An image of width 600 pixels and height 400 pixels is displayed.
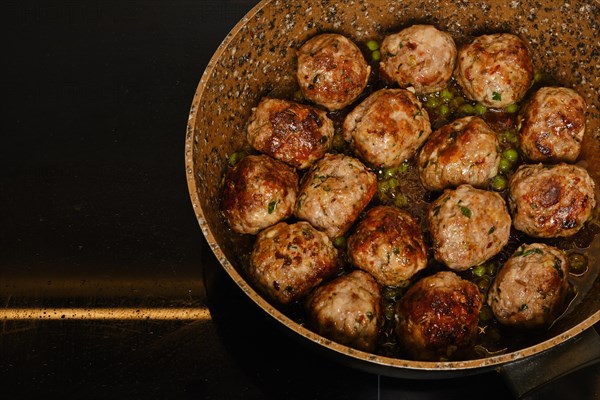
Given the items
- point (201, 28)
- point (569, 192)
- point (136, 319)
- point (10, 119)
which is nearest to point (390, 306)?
point (569, 192)

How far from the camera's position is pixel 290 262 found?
9.91ft

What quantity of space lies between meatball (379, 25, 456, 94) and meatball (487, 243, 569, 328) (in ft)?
3.40

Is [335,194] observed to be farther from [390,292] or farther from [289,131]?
[390,292]

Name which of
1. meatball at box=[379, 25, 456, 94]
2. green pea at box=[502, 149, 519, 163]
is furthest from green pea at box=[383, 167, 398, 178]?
green pea at box=[502, 149, 519, 163]

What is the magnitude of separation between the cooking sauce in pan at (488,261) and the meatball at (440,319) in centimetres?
12

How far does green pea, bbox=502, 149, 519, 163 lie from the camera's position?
3.53m

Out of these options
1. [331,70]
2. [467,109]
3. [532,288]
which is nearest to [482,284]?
[532,288]

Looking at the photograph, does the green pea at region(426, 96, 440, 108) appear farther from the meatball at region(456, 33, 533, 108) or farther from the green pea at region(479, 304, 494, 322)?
the green pea at region(479, 304, 494, 322)

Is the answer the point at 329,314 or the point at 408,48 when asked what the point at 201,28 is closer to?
the point at 408,48

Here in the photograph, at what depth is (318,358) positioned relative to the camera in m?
3.21

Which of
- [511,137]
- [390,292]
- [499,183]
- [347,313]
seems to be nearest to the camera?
[347,313]

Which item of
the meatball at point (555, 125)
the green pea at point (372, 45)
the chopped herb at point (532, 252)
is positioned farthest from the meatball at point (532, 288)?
the green pea at point (372, 45)

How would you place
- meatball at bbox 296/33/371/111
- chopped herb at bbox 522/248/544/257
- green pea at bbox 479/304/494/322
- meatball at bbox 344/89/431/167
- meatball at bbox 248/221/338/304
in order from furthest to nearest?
1. meatball at bbox 296/33/371/111
2. meatball at bbox 344/89/431/167
3. green pea at bbox 479/304/494/322
4. chopped herb at bbox 522/248/544/257
5. meatball at bbox 248/221/338/304

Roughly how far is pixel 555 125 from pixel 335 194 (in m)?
1.18
